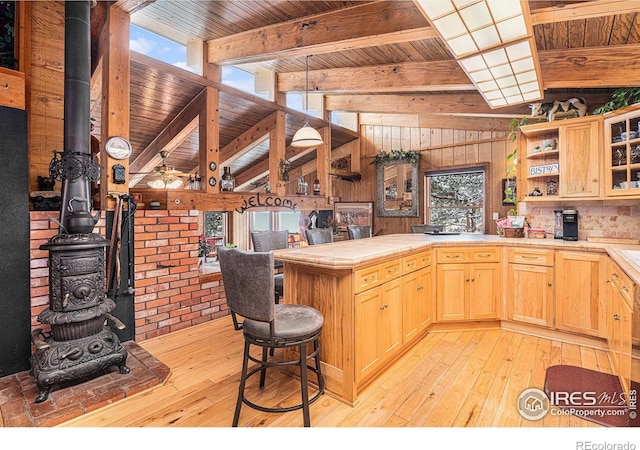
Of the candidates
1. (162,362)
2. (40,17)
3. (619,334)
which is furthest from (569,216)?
(40,17)

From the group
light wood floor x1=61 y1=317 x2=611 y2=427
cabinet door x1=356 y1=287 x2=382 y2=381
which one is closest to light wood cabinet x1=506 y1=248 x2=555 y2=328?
light wood floor x1=61 y1=317 x2=611 y2=427

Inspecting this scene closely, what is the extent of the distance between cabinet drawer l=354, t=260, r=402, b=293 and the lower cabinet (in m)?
0.04

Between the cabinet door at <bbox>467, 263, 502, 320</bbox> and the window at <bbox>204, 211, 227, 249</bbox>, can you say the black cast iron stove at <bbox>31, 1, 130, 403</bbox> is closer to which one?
the cabinet door at <bbox>467, 263, 502, 320</bbox>

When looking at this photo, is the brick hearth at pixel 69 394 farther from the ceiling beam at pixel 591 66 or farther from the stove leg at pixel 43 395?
the ceiling beam at pixel 591 66

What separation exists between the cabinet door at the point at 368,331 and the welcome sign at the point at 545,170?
2.49m

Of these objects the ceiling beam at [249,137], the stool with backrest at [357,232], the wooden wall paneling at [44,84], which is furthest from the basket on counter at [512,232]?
the wooden wall paneling at [44,84]

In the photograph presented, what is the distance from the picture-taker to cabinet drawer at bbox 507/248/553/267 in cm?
308

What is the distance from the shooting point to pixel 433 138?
5.80m

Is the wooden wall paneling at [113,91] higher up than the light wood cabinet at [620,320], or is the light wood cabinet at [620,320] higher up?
the wooden wall paneling at [113,91]

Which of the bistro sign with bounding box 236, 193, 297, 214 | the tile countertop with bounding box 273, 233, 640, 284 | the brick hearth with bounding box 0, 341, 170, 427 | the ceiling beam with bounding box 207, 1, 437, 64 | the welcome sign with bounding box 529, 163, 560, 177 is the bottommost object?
the brick hearth with bounding box 0, 341, 170, 427

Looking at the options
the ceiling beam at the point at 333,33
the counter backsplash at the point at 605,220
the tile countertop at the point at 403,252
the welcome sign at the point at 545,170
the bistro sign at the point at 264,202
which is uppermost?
the ceiling beam at the point at 333,33

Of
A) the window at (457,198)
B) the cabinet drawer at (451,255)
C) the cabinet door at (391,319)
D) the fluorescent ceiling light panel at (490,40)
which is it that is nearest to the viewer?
the fluorescent ceiling light panel at (490,40)

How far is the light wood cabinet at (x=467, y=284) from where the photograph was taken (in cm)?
322

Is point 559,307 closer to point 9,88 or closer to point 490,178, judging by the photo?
point 490,178
